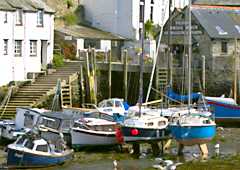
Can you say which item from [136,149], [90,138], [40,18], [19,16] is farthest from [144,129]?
[40,18]

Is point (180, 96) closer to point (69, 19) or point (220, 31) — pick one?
point (220, 31)

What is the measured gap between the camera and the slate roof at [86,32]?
6262 centimetres

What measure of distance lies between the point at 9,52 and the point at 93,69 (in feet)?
20.2

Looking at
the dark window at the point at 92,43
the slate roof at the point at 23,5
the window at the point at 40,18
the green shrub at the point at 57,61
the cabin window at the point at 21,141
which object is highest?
the slate roof at the point at 23,5

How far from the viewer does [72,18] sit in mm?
67000

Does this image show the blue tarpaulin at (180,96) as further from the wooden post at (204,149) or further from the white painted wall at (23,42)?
the wooden post at (204,149)

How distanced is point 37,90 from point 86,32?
14.5 metres

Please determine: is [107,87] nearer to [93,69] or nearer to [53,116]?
[93,69]

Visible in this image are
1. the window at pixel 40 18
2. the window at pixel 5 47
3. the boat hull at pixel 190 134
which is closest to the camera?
the boat hull at pixel 190 134

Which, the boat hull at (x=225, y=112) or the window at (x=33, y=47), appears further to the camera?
the window at (x=33, y=47)

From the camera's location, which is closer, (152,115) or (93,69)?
(152,115)

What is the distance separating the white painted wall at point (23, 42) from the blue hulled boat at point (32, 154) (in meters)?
18.4

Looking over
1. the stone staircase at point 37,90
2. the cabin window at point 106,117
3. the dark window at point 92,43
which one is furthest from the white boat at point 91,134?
the dark window at point 92,43

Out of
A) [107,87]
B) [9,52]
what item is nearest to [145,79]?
[107,87]
